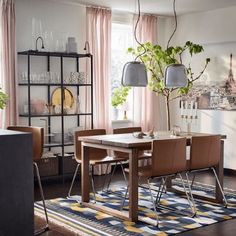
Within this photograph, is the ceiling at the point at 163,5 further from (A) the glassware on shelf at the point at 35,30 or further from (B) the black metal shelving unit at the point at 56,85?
(B) the black metal shelving unit at the point at 56,85

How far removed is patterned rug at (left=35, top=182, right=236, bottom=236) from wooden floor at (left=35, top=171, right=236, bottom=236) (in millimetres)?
98

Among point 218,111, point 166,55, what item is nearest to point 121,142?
point 166,55

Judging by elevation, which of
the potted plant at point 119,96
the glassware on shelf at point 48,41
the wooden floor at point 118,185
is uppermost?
the glassware on shelf at point 48,41

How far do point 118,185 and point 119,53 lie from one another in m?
2.47

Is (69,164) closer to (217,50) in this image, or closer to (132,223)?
(132,223)

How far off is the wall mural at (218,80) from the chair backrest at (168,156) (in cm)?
270

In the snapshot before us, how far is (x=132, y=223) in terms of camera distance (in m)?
4.55

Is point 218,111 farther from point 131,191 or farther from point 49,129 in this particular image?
point 131,191

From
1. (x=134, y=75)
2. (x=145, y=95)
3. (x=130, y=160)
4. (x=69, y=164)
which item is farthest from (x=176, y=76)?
(x=145, y=95)

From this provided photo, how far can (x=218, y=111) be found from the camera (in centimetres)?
Result: 748

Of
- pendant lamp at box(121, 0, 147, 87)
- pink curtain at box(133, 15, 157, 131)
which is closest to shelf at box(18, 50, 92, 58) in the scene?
pink curtain at box(133, 15, 157, 131)

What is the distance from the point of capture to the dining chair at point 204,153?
199 inches

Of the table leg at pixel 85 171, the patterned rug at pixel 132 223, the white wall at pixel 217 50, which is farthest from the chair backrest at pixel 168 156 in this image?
the white wall at pixel 217 50

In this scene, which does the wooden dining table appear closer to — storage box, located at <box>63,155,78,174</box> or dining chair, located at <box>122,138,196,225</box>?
dining chair, located at <box>122,138,196,225</box>
